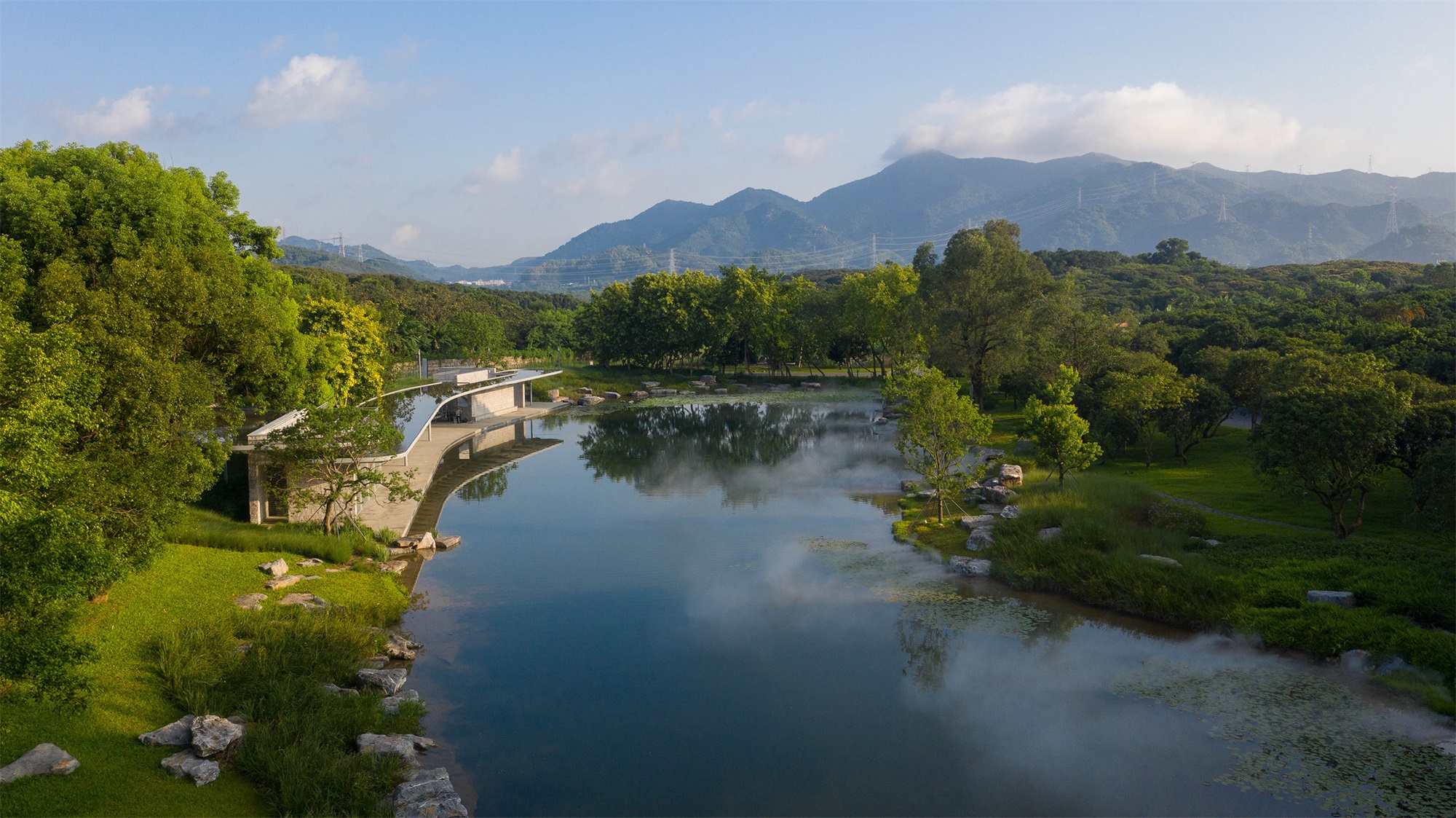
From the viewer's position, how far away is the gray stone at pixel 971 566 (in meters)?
20.0

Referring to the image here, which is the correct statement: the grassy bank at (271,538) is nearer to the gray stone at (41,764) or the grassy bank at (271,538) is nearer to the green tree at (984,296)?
the gray stone at (41,764)

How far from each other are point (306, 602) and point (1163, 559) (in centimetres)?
1778

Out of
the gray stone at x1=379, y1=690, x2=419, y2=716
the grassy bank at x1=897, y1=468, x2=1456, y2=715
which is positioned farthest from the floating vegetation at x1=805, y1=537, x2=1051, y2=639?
the gray stone at x1=379, y1=690, x2=419, y2=716

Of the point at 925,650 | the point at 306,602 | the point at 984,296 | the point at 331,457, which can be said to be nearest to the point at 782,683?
the point at 925,650

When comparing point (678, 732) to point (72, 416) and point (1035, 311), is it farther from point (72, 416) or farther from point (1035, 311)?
point (1035, 311)

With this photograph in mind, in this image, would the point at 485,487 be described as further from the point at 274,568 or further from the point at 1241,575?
the point at 1241,575

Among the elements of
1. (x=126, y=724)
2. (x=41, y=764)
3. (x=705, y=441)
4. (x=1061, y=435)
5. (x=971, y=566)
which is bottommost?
(x=971, y=566)

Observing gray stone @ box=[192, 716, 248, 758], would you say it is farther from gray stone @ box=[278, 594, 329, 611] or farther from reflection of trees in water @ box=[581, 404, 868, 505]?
reflection of trees in water @ box=[581, 404, 868, 505]

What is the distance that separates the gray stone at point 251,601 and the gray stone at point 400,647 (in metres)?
2.40

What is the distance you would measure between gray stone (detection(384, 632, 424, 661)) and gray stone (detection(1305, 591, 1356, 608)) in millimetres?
16707

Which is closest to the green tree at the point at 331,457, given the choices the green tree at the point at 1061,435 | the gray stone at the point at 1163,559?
the gray stone at the point at 1163,559

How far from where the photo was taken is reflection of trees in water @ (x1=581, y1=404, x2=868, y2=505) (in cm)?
3344

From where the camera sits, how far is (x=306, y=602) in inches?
640

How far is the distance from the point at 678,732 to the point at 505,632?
18.3 feet
